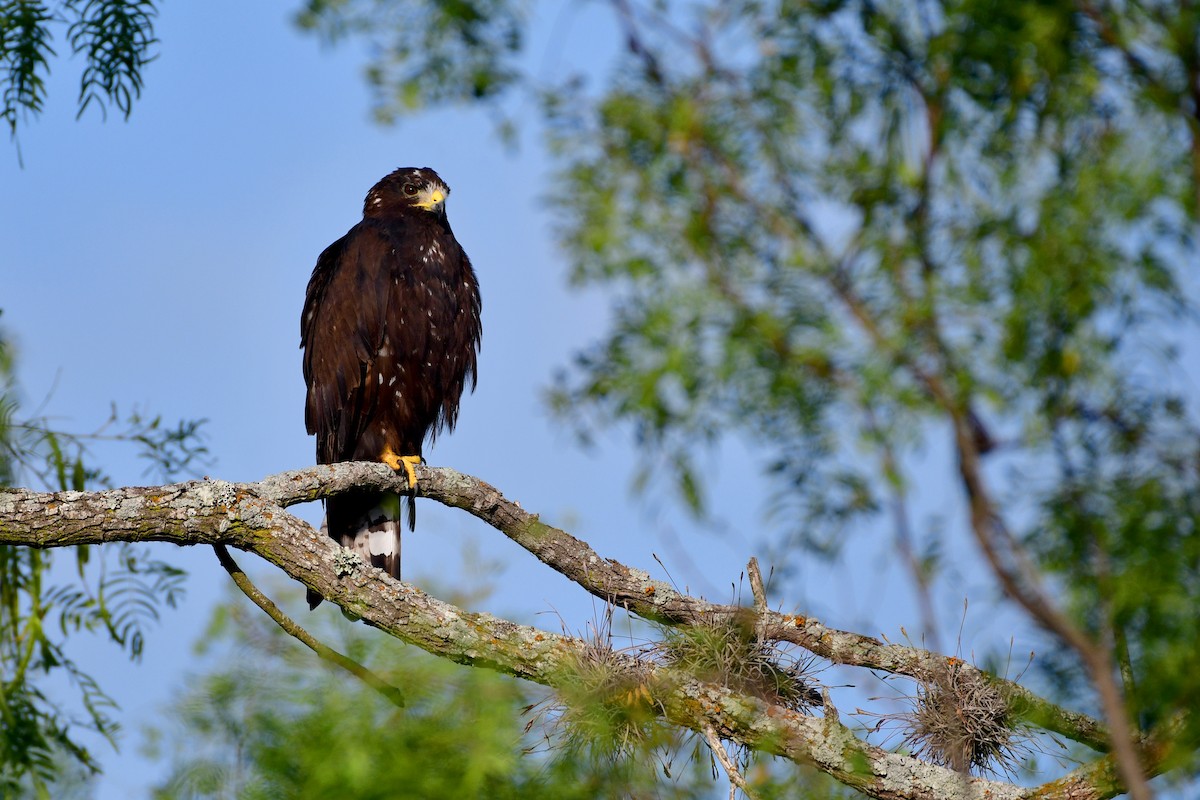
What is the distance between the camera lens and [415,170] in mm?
6250

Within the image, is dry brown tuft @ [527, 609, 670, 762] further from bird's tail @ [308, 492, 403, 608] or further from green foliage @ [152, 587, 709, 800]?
bird's tail @ [308, 492, 403, 608]

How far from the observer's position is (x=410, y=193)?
6180 millimetres

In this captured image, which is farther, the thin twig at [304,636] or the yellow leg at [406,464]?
the yellow leg at [406,464]

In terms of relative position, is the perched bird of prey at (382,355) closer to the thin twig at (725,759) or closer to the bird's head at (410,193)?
the bird's head at (410,193)

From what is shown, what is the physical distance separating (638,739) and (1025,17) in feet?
7.36

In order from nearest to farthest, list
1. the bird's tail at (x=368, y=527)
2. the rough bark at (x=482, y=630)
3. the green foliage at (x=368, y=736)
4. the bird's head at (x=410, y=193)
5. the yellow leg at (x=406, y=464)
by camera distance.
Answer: the green foliage at (x=368, y=736) → the rough bark at (x=482, y=630) → the yellow leg at (x=406, y=464) → the bird's tail at (x=368, y=527) → the bird's head at (x=410, y=193)

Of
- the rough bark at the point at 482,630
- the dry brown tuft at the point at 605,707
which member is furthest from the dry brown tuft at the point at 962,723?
the dry brown tuft at the point at 605,707

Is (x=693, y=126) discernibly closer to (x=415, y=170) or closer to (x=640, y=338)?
(x=640, y=338)

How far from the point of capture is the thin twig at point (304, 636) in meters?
3.20

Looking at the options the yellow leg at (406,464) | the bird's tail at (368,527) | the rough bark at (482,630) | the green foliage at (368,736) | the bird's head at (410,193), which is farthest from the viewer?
the bird's head at (410,193)

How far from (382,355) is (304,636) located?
7.02 feet

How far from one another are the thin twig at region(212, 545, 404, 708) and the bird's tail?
1527 mm

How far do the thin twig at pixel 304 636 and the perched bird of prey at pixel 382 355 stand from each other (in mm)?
1479

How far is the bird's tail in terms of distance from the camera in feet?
18.2
